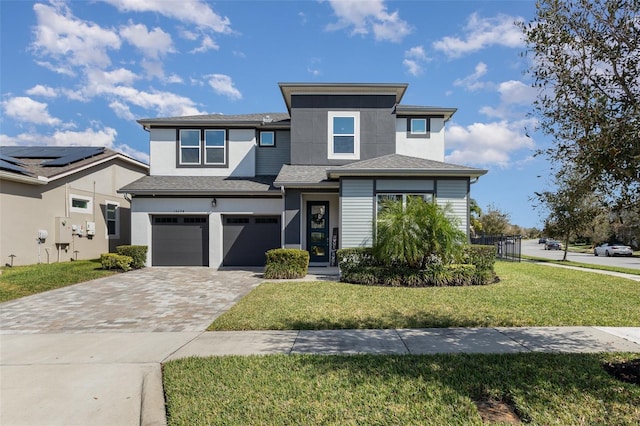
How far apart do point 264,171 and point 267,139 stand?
5.32 feet

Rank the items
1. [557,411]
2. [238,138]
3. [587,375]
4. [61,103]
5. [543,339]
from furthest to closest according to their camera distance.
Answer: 1. [61,103]
2. [238,138]
3. [543,339]
4. [587,375]
5. [557,411]

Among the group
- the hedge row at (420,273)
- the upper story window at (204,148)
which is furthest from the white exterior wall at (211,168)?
the hedge row at (420,273)

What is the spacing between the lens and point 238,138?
16625 millimetres

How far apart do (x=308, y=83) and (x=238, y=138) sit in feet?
14.3

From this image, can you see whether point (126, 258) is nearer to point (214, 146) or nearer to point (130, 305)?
point (214, 146)

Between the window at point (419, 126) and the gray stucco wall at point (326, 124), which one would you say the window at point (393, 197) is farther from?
the window at point (419, 126)

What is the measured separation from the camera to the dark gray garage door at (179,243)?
609 inches

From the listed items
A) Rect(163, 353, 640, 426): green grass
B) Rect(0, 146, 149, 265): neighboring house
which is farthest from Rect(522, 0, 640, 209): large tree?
Rect(0, 146, 149, 265): neighboring house

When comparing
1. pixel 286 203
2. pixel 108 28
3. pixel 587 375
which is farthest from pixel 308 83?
pixel 587 375

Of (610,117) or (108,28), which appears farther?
(108,28)

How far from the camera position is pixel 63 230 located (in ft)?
50.1

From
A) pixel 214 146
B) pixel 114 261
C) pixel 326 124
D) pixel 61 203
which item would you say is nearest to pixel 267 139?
pixel 214 146

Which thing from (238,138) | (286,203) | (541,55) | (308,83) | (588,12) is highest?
(308,83)

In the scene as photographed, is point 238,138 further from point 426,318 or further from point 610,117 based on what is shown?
point 610,117
